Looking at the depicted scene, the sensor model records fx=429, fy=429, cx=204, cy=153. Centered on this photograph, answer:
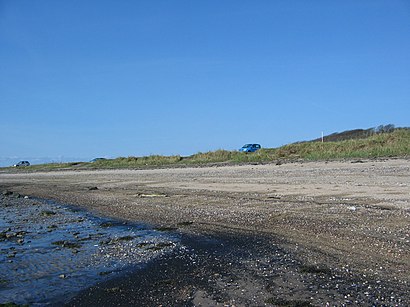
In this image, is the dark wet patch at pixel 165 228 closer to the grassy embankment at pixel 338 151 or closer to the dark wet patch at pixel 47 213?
the dark wet patch at pixel 47 213

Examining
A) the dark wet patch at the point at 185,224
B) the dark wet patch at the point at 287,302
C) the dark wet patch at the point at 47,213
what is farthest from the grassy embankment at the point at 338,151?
the dark wet patch at the point at 287,302

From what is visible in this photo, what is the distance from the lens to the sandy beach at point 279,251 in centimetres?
502

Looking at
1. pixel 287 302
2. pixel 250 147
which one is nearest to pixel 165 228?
pixel 287 302

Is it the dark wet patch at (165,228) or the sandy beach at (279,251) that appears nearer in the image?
the sandy beach at (279,251)

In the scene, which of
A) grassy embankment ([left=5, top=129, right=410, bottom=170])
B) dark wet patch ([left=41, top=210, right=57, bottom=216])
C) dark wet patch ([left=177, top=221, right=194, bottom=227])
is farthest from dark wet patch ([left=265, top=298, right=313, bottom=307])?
grassy embankment ([left=5, top=129, right=410, bottom=170])

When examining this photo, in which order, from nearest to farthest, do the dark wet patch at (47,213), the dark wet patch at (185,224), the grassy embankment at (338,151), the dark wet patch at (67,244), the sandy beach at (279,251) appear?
the sandy beach at (279,251), the dark wet patch at (67,244), the dark wet patch at (185,224), the dark wet patch at (47,213), the grassy embankment at (338,151)

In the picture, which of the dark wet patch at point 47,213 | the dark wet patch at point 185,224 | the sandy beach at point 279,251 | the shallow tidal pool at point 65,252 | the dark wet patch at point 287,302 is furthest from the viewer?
the dark wet patch at point 47,213

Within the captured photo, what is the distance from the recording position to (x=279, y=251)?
6969mm

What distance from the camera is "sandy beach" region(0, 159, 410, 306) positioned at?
198 inches

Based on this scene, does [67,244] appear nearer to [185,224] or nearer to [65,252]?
[65,252]

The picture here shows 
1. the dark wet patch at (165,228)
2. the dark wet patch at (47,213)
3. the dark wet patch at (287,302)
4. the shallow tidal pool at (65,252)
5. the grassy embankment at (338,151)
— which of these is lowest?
the dark wet patch at (287,302)

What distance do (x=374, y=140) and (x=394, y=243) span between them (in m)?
25.7

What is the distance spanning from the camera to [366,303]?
4520mm

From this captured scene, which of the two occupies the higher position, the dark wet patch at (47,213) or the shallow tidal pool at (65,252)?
the dark wet patch at (47,213)
